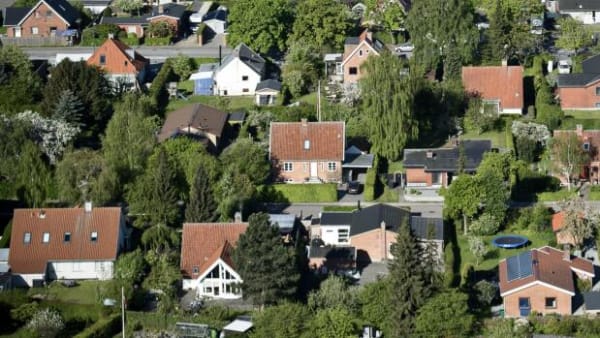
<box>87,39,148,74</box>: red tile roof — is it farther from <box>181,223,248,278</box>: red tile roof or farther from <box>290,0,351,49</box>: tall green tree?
<box>181,223,248,278</box>: red tile roof

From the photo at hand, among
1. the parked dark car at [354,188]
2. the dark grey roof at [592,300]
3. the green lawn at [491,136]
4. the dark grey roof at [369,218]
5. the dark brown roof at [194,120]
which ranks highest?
the dark brown roof at [194,120]

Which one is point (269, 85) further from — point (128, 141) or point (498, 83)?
point (128, 141)

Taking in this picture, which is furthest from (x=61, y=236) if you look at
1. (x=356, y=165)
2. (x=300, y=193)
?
(x=356, y=165)

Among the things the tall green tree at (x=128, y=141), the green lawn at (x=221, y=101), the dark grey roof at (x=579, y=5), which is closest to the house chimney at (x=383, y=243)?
the tall green tree at (x=128, y=141)

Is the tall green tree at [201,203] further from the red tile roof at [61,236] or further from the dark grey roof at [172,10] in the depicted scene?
the dark grey roof at [172,10]

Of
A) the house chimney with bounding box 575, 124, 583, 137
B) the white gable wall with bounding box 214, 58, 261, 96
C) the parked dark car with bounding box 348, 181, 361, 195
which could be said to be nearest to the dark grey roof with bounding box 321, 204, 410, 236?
the parked dark car with bounding box 348, 181, 361, 195

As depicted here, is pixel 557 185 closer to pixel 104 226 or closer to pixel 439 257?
pixel 439 257

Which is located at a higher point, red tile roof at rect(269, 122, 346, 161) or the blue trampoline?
red tile roof at rect(269, 122, 346, 161)
